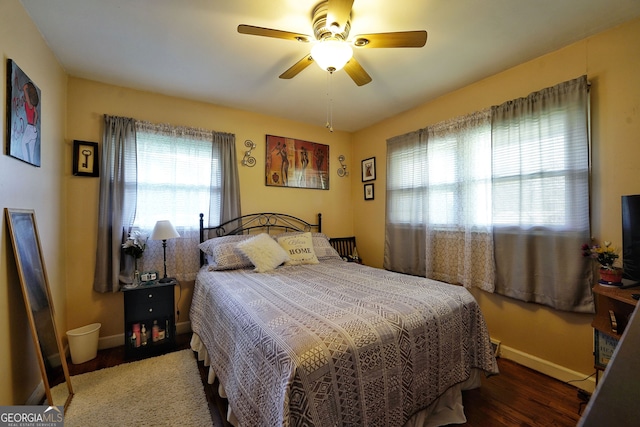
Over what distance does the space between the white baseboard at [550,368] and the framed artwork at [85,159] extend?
4288mm

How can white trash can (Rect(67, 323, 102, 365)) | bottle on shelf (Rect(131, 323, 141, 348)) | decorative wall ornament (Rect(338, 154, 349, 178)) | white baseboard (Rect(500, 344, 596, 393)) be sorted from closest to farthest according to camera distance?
white baseboard (Rect(500, 344, 596, 393)) → white trash can (Rect(67, 323, 102, 365)) → bottle on shelf (Rect(131, 323, 141, 348)) → decorative wall ornament (Rect(338, 154, 349, 178))

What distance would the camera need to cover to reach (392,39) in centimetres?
161

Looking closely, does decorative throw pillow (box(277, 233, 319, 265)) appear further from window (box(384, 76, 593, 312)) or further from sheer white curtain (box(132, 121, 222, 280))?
window (box(384, 76, 593, 312))

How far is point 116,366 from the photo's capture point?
2.23 metres

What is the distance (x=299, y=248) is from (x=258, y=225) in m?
0.75

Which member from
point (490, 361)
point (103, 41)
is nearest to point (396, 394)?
point (490, 361)

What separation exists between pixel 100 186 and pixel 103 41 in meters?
1.28

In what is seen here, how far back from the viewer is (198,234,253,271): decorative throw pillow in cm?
258

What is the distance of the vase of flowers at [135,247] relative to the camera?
2473 millimetres

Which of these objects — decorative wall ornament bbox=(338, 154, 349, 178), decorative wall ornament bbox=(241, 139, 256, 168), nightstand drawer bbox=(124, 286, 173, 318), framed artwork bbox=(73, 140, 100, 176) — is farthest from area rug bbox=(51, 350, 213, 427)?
decorative wall ornament bbox=(338, 154, 349, 178)

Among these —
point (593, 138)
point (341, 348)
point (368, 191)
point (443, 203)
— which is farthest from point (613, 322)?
point (368, 191)

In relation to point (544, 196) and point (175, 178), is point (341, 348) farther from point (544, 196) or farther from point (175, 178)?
point (175, 178)

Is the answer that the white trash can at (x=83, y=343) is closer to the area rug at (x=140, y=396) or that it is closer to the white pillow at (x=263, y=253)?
the area rug at (x=140, y=396)

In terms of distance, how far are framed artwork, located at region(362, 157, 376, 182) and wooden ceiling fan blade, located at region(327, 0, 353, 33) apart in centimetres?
245
